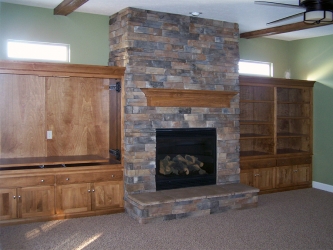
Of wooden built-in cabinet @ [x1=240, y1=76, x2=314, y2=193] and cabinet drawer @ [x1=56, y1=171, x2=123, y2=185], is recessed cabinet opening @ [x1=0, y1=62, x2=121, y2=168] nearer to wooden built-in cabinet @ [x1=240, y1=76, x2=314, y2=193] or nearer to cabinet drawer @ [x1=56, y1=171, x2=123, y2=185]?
cabinet drawer @ [x1=56, y1=171, x2=123, y2=185]

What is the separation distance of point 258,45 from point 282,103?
1.14 m

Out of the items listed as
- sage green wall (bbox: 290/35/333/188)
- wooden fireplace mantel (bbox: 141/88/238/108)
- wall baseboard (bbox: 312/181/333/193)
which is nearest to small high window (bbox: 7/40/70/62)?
wooden fireplace mantel (bbox: 141/88/238/108)

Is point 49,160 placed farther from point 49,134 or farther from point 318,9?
point 318,9

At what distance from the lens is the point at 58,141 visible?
538 cm

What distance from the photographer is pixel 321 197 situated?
6.14m

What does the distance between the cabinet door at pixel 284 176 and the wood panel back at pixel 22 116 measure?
385 centimetres

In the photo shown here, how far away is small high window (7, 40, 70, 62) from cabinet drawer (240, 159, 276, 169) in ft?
10.4

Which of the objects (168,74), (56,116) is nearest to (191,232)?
(168,74)

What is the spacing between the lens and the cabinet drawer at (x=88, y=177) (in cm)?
485

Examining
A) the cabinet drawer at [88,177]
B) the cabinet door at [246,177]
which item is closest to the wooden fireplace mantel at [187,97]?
the cabinet drawer at [88,177]

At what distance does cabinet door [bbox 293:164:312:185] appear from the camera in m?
6.74

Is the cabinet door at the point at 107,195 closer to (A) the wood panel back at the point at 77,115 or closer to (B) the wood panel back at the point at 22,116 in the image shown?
(A) the wood panel back at the point at 77,115

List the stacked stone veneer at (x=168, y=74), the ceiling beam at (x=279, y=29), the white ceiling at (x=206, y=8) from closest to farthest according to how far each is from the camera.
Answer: the white ceiling at (x=206, y=8) → the stacked stone veneer at (x=168, y=74) → the ceiling beam at (x=279, y=29)

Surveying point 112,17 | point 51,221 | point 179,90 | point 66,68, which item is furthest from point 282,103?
point 51,221
